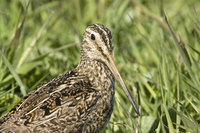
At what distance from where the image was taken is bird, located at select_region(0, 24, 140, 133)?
2.85 meters

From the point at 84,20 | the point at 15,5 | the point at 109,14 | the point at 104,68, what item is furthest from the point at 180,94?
the point at 15,5

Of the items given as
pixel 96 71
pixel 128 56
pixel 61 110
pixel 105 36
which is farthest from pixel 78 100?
pixel 128 56

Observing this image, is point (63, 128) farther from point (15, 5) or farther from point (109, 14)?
point (15, 5)

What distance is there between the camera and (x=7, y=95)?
3.65 m

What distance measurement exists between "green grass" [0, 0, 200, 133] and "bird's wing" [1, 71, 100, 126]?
0.27 meters

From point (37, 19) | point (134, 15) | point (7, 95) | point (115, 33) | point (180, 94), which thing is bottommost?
point (180, 94)

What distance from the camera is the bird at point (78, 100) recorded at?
9.35ft

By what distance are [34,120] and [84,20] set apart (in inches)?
130

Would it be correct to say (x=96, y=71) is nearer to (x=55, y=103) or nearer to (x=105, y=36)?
(x=105, y=36)

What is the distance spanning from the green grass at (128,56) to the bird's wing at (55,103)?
267 mm

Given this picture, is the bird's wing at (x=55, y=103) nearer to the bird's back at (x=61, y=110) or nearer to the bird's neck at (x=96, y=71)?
the bird's back at (x=61, y=110)

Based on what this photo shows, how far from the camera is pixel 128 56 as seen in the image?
4.86m

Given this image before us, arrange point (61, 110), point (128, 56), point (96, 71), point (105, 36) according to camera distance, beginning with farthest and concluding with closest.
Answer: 1. point (128, 56)
2. point (96, 71)
3. point (105, 36)
4. point (61, 110)

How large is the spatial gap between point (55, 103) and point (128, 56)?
6.78ft
